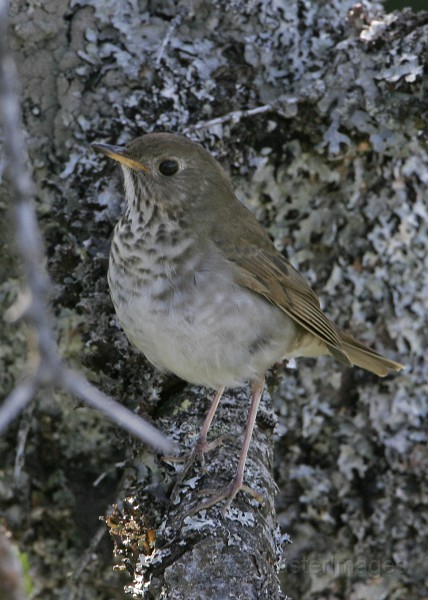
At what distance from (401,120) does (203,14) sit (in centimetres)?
111

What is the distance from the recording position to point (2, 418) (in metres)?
1.46

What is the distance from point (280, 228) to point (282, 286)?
78cm

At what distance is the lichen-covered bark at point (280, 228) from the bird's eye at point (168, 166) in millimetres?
548

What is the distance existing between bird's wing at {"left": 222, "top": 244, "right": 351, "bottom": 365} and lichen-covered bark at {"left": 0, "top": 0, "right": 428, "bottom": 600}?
488 millimetres

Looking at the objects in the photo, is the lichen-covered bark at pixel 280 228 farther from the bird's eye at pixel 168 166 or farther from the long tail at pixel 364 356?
the bird's eye at pixel 168 166

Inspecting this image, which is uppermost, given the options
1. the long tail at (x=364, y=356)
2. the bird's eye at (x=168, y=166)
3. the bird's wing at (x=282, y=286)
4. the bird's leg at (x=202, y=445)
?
the bird's eye at (x=168, y=166)

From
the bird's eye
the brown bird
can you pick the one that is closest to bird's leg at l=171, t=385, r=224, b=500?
the brown bird

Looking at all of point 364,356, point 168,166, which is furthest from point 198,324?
point 364,356

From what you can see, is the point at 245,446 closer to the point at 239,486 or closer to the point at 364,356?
the point at 239,486

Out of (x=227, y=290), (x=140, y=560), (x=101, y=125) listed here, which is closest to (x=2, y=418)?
(x=140, y=560)

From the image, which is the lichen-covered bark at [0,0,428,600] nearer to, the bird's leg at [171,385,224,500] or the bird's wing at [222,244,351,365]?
the bird's leg at [171,385,224,500]

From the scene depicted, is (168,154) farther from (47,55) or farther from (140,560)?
(140,560)

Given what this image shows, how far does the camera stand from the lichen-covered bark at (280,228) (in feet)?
13.3

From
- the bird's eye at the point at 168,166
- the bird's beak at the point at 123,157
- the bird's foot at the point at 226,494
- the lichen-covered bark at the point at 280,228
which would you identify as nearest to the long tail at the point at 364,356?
the lichen-covered bark at the point at 280,228
